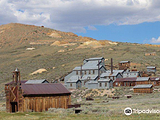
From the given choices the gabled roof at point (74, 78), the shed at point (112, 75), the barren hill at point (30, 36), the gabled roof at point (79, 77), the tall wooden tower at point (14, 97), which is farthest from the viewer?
the barren hill at point (30, 36)

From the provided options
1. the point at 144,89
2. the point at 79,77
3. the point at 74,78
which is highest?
the point at 79,77

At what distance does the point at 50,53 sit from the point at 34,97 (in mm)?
99368

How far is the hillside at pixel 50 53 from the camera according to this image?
333 feet

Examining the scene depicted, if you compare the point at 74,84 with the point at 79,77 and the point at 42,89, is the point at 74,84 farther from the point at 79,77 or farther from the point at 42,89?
the point at 42,89

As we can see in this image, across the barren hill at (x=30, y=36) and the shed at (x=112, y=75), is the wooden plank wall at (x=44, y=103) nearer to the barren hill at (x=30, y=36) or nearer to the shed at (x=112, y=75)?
the shed at (x=112, y=75)

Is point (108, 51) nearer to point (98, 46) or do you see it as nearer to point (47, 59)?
point (98, 46)

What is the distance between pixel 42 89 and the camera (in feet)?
120

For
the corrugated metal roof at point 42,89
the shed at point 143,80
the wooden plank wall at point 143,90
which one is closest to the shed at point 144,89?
the wooden plank wall at point 143,90

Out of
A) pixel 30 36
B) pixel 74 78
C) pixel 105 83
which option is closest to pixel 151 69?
pixel 105 83

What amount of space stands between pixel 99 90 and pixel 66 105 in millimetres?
32368

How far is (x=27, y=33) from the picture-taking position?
7190 inches

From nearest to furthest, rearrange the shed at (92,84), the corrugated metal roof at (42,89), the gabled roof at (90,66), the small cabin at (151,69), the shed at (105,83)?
1. the corrugated metal roof at (42,89)
2. the shed at (105,83)
3. the shed at (92,84)
4. the gabled roof at (90,66)
5. the small cabin at (151,69)

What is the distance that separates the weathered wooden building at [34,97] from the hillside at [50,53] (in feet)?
166

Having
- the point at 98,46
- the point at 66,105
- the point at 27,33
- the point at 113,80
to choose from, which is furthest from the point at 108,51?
the point at 66,105
